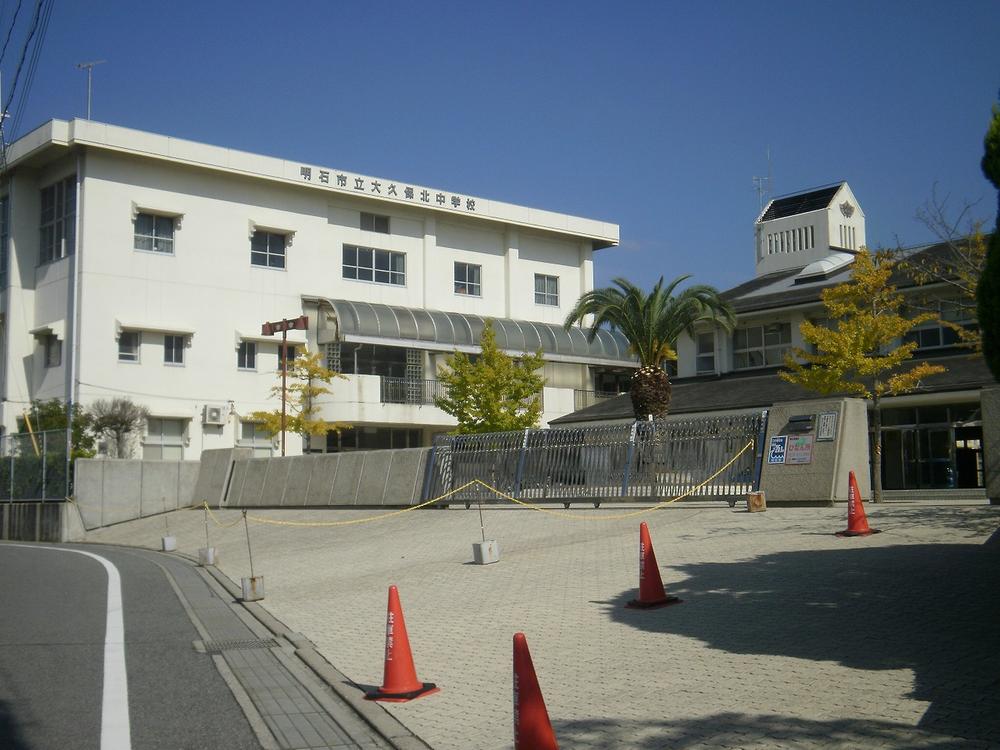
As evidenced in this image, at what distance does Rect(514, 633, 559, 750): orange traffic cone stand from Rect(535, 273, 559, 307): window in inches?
2056

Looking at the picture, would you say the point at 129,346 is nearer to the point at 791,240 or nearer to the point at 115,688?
the point at 115,688

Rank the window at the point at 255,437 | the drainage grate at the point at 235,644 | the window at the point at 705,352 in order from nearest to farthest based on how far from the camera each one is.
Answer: the drainage grate at the point at 235,644
the window at the point at 705,352
the window at the point at 255,437

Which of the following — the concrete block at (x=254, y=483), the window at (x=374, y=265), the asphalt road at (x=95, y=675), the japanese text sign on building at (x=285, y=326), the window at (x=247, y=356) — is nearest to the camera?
the asphalt road at (x=95, y=675)

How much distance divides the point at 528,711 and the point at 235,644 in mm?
6412

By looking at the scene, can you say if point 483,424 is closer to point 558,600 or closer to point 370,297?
point 370,297

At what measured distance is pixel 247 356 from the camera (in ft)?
151

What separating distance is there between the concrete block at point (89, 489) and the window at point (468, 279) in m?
23.6

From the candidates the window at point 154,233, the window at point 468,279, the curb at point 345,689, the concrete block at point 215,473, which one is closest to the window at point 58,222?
the window at point 154,233

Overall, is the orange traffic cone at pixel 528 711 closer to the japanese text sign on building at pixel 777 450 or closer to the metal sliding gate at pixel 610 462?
the japanese text sign on building at pixel 777 450

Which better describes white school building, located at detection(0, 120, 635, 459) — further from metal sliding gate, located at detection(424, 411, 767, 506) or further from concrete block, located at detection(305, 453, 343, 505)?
metal sliding gate, located at detection(424, 411, 767, 506)

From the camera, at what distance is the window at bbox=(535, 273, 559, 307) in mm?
57781

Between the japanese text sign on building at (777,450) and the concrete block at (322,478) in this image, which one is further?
the concrete block at (322,478)

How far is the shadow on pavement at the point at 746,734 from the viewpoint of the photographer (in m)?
5.88

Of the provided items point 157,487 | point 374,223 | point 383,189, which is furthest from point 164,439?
point 383,189
